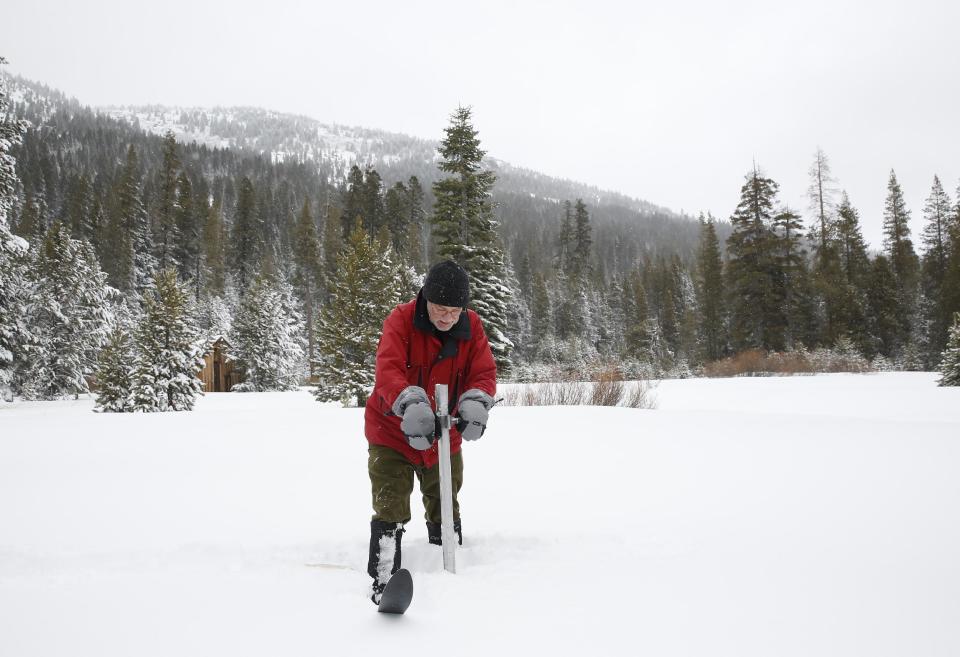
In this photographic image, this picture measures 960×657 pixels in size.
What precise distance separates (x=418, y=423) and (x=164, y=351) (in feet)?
56.4

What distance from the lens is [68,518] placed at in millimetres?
3475

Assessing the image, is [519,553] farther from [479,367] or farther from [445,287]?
[445,287]

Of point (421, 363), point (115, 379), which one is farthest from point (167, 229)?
point (421, 363)

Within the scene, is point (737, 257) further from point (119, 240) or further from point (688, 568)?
point (119, 240)

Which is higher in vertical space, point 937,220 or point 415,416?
point 937,220

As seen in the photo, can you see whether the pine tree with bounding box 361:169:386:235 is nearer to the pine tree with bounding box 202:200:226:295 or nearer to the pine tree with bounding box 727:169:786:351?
the pine tree with bounding box 202:200:226:295

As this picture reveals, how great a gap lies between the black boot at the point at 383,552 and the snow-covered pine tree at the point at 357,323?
52.6 ft

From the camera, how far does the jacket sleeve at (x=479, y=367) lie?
2978 millimetres

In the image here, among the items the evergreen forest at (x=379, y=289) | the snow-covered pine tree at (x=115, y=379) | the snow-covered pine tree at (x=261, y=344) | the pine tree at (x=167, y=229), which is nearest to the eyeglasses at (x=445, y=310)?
the evergreen forest at (x=379, y=289)

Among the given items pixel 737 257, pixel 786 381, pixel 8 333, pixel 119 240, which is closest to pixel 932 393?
pixel 786 381

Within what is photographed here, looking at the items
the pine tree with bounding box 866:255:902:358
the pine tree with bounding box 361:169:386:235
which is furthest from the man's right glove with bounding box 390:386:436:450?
the pine tree with bounding box 361:169:386:235

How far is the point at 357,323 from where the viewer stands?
19.3m

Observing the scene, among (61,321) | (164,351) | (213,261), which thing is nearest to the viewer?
(164,351)

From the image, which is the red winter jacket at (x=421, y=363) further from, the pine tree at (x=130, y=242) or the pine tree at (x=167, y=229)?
the pine tree at (x=167, y=229)
